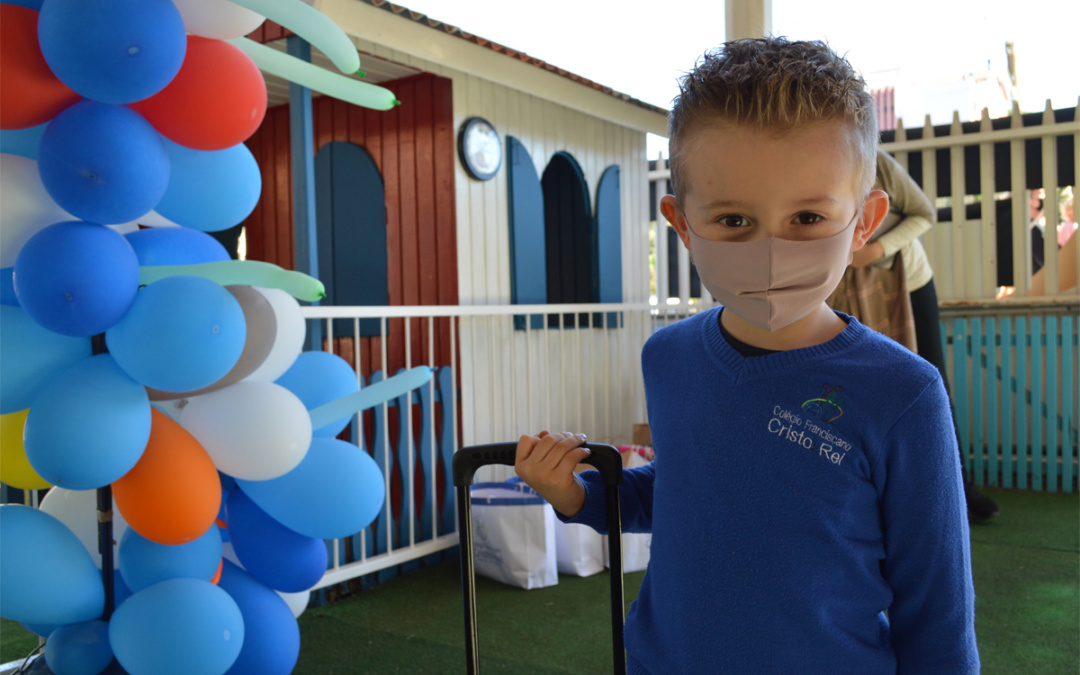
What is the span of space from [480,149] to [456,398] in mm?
1638

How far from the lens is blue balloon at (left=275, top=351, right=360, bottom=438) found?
2768mm

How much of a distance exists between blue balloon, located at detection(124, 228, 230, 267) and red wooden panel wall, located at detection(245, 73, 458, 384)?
2.49 m

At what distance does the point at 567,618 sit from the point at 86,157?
111 inches

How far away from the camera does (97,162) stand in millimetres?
1940

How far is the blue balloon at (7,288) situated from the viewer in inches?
85.0

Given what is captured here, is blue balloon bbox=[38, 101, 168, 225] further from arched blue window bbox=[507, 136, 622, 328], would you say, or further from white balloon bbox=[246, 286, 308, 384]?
arched blue window bbox=[507, 136, 622, 328]

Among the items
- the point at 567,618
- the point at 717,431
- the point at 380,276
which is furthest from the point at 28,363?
the point at 380,276

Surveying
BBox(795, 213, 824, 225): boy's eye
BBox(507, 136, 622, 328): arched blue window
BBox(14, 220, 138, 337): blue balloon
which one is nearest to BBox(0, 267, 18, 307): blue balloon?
BBox(14, 220, 138, 337): blue balloon

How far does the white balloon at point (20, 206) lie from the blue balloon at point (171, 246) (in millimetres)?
221

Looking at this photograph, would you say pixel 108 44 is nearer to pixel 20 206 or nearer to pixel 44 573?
pixel 20 206

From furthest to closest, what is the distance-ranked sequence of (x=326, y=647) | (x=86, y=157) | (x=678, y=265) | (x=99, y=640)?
(x=678, y=265), (x=326, y=647), (x=99, y=640), (x=86, y=157)

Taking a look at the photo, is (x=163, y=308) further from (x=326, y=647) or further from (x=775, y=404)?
(x=326, y=647)

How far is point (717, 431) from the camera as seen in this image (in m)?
1.10

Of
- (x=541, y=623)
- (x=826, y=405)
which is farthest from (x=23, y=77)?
(x=541, y=623)
